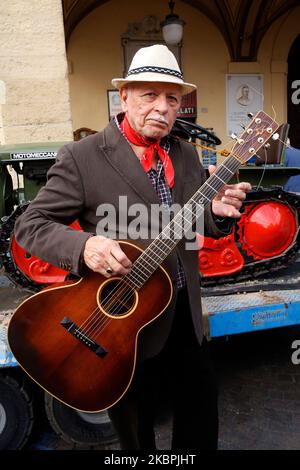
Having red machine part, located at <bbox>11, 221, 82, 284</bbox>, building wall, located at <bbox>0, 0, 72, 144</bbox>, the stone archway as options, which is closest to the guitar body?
red machine part, located at <bbox>11, 221, 82, 284</bbox>

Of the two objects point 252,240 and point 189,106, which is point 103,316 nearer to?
point 252,240

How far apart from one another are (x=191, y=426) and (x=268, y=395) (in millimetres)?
1444

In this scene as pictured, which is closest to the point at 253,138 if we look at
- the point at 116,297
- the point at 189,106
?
the point at 116,297

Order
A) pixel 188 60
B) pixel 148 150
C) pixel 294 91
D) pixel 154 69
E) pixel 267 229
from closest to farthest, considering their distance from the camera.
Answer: pixel 154 69, pixel 148 150, pixel 267 229, pixel 188 60, pixel 294 91

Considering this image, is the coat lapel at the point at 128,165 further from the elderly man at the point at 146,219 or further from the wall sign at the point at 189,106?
the wall sign at the point at 189,106

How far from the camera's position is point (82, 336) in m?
1.65

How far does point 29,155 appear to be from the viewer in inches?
128

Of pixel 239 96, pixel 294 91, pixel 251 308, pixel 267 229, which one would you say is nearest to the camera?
pixel 251 308

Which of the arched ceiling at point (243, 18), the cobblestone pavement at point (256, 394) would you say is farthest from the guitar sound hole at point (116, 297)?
the arched ceiling at point (243, 18)

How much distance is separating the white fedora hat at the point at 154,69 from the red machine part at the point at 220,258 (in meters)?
1.77

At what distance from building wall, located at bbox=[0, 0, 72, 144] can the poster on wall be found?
561 centimetres

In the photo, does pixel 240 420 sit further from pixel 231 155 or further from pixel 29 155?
pixel 29 155

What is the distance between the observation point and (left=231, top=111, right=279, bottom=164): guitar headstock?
167 centimetres

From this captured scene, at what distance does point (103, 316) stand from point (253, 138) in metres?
0.93
